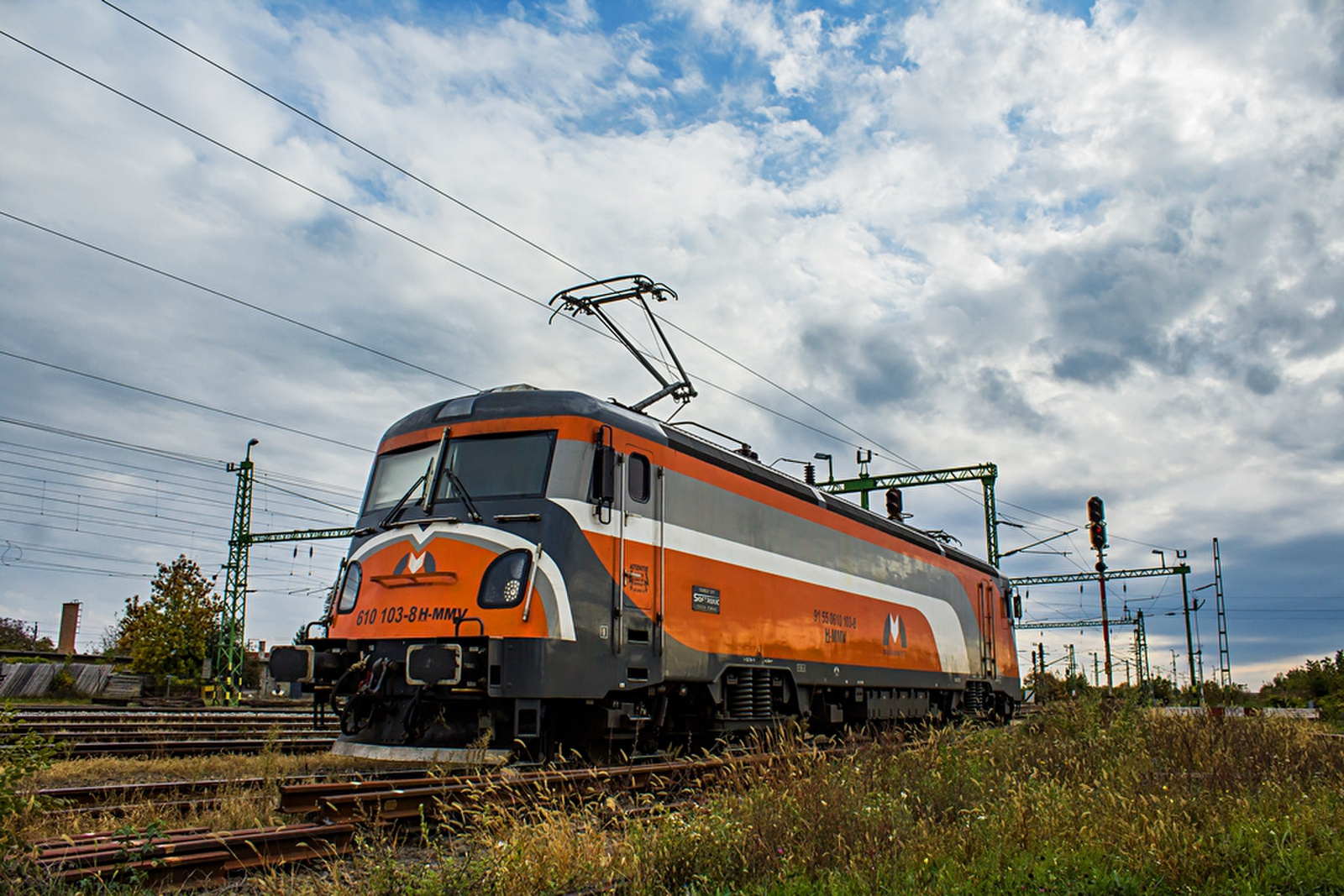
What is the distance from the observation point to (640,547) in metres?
10.2

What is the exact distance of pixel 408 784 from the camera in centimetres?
791

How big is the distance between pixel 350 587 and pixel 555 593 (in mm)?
2648

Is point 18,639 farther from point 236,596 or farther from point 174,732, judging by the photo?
point 174,732

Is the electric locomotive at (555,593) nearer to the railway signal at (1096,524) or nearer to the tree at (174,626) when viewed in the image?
the railway signal at (1096,524)

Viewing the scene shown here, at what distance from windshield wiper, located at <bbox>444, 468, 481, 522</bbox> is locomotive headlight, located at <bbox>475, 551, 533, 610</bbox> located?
0.62 meters

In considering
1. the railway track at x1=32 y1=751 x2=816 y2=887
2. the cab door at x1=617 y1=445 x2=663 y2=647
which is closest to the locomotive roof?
the cab door at x1=617 y1=445 x2=663 y2=647

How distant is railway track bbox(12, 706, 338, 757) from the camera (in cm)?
1306

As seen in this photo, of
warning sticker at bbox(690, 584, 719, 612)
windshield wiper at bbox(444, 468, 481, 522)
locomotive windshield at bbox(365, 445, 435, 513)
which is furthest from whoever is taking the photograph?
warning sticker at bbox(690, 584, 719, 612)

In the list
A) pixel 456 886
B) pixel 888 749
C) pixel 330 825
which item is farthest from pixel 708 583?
pixel 456 886

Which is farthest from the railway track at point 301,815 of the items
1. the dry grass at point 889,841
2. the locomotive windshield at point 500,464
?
the locomotive windshield at point 500,464

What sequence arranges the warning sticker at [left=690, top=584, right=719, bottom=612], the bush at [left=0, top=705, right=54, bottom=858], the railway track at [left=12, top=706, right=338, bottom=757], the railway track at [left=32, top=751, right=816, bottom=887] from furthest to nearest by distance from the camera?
the railway track at [left=12, top=706, right=338, bottom=757], the warning sticker at [left=690, top=584, right=719, bottom=612], the railway track at [left=32, top=751, right=816, bottom=887], the bush at [left=0, top=705, right=54, bottom=858]

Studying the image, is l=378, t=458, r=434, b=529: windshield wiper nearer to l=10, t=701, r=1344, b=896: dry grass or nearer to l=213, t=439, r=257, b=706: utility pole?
l=10, t=701, r=1344, b=896: dry grass

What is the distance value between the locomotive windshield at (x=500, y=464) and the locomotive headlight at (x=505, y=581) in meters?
0.73

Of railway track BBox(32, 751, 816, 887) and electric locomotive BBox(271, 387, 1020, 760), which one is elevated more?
electric locomotive BBox(271, 387, 1020, 760)
